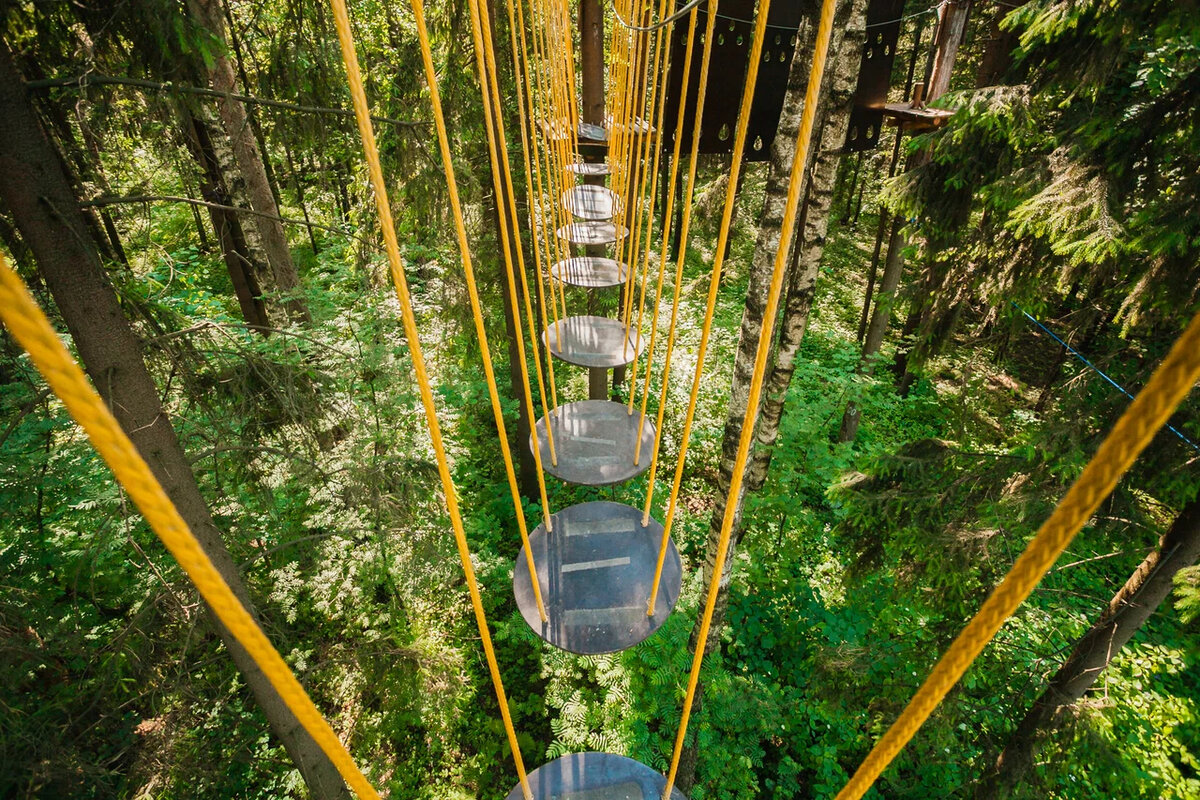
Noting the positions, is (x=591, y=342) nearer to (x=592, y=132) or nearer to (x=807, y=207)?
(x=807, y=207)

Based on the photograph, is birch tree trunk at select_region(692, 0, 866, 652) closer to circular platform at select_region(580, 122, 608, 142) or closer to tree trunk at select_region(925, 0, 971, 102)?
circular platform at select_region(580, 122, 608, 142)

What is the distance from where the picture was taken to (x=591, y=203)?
4.72m

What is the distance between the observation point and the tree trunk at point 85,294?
219 centimetres

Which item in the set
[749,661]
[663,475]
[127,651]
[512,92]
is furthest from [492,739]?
[512,92]

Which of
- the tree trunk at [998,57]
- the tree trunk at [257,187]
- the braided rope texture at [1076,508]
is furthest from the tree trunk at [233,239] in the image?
the tree trunk at [998,57]

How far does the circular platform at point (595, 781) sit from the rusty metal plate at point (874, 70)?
409 centimetres

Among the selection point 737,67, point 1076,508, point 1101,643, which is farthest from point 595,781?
point 737,67

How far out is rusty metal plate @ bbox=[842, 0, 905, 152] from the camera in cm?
387

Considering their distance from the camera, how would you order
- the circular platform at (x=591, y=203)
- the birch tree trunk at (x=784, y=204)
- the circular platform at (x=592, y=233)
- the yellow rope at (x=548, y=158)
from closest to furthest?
the yellow rope at (x=548, y=158) < the birch tree trunk at (x=784, y=204) < the circular platform at (x=592, y=233) < the circular platform at (x=591, y=203)

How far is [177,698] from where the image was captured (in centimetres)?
394

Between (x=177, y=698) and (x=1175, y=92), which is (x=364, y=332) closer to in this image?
(x=177, y=698)

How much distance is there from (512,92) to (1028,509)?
5.57 metres

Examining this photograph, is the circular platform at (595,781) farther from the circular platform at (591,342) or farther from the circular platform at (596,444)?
the circular platform at (591,342)

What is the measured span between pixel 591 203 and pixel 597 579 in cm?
375
